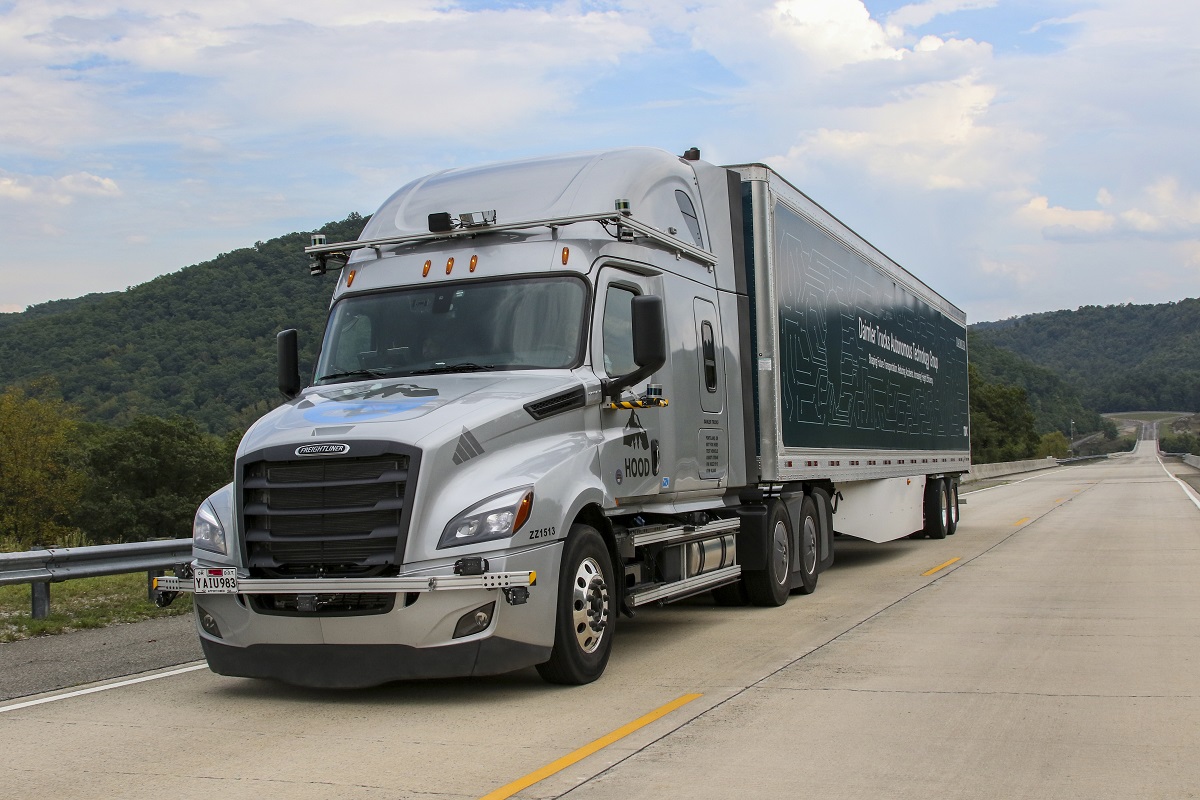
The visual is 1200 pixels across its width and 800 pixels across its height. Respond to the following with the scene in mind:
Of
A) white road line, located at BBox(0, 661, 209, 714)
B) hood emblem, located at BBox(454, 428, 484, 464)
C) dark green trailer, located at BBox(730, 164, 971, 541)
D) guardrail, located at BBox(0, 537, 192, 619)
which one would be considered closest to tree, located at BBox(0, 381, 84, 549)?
dark green trailer, located at BBox(730, 164, 971, 541)

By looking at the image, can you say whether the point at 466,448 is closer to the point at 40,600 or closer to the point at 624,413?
the point at 624,413

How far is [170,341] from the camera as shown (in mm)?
77062

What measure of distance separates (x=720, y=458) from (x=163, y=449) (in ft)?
207

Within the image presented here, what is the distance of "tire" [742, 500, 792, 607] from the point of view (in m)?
12.0

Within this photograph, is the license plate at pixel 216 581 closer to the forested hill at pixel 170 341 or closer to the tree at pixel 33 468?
the forested hill at pixel 170 341

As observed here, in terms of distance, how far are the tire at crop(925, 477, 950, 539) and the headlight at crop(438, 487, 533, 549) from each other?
15533 millimetres

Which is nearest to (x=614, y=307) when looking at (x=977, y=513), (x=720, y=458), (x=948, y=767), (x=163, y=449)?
(x=720, y=458)

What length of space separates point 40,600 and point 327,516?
5511 mm

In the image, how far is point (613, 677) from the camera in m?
8.45

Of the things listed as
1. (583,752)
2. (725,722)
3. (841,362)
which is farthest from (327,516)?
(841,362)

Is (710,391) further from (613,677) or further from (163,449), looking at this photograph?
(163,449)

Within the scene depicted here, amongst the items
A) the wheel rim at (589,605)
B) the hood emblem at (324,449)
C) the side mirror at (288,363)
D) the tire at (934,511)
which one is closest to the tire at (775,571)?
the wheel rim at (589,605)

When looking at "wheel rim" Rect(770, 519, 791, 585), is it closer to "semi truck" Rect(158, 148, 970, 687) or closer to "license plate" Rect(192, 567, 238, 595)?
"semi truck" Rect(158, 148, 970, 687)

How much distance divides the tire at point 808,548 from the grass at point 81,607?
6324 millimetres
